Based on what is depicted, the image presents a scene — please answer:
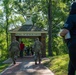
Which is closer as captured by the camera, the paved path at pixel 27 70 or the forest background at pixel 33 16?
the paved path at pixel 27 70

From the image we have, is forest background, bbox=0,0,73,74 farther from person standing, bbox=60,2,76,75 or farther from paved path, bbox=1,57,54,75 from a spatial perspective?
person standing, bbox=60,2,76,75

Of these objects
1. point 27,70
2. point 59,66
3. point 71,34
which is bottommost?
point 59,66

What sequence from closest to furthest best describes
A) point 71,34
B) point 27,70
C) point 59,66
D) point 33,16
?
point 71,34 < point 27,70 < point 59,66 < point 33,16

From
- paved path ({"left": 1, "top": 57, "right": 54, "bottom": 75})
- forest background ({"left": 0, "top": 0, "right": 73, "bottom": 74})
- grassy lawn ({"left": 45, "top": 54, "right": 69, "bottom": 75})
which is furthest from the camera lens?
forest background ({"left": 0, "top": 0, "right": 73, "bottom": 74})

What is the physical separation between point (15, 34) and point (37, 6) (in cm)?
2093

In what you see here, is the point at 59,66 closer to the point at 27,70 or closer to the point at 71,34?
the point at 27,70

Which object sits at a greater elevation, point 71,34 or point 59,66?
point 71,34

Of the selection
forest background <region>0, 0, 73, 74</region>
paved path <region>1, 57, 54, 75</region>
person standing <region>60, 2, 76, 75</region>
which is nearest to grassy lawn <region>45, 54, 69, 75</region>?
paved path <region>1, 57, 54, 75</region>

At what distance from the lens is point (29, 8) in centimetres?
5825

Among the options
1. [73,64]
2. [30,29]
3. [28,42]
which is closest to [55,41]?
[28,42]


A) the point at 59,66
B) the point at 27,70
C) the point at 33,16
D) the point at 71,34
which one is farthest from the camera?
the point at 33,16

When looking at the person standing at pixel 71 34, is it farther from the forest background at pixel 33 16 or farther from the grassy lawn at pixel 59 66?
the forest background at pixel 33 16

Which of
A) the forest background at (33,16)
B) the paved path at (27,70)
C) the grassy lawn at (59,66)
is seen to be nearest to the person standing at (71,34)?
the grassy lawn at (59,66)

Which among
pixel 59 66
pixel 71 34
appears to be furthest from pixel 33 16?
pixel 71 34
